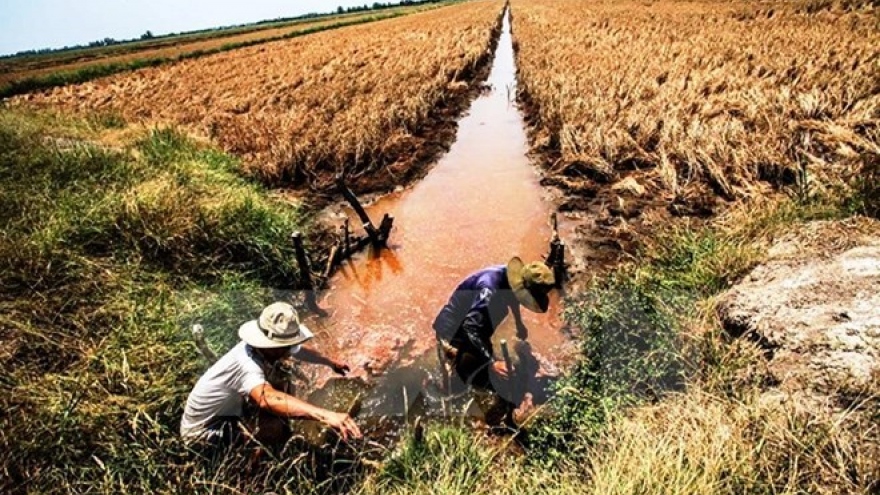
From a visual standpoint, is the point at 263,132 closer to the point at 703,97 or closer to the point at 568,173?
the point at 568,173

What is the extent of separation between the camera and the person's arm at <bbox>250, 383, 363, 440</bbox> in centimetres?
286

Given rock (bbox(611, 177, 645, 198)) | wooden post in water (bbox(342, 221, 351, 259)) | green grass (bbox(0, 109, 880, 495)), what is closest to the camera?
green grass (bbox(0, 109, 880, 495))

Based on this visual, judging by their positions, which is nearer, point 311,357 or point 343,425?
point 343,425

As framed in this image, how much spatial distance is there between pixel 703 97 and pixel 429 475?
31.3 ft

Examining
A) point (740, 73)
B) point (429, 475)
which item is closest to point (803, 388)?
point (429, 475)

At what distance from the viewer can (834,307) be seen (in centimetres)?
356

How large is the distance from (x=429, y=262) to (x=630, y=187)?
332 cm

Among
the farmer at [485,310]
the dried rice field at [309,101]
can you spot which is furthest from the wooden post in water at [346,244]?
the farmer at [485,310]

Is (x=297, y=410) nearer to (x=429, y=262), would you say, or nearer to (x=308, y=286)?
(x=308, y=286)

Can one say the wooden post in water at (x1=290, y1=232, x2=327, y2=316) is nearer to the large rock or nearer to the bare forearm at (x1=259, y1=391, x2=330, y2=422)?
the bare forearm at (x1=259, y1=391, x2=330, y2=422)

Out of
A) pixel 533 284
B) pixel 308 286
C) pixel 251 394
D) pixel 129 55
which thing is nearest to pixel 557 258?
pixel 533 284

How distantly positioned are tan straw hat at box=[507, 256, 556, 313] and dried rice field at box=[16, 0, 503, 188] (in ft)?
18.1

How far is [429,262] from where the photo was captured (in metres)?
6.85

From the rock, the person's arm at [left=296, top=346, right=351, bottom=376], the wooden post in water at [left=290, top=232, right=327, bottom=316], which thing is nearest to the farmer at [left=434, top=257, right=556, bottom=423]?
the person's arm at [left=296, top=346, right=351, bottom=376]
